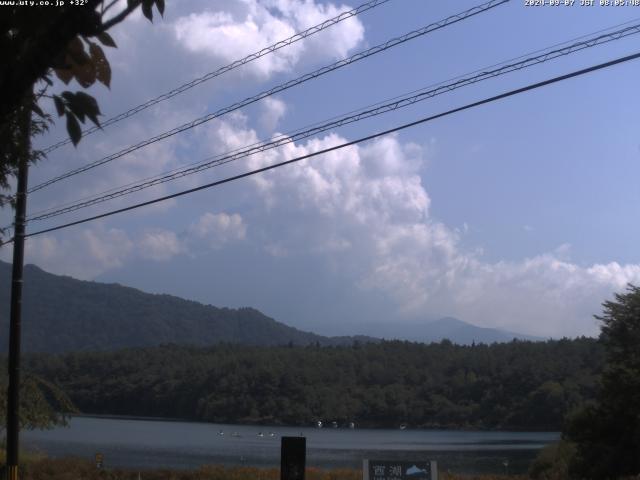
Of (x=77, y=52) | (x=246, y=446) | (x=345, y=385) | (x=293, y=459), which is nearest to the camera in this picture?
(x=77, y=52)

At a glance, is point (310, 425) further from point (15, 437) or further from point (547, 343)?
point (15, 437)

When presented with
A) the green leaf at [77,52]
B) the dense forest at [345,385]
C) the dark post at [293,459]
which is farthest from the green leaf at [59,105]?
the dense forest at [345,385]

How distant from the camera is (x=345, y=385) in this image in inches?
3474

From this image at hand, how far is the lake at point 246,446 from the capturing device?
3962 centimetres

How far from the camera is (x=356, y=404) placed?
8638cm

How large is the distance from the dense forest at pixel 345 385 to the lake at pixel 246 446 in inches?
94.2

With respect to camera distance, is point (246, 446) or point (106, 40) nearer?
point (106, 40)

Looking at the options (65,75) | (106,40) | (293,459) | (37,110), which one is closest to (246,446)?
(293,459)

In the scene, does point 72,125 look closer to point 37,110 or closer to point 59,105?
point 59,105

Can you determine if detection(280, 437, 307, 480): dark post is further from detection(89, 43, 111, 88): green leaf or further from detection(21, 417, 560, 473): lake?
detection(21, 417, 560, 473): lake

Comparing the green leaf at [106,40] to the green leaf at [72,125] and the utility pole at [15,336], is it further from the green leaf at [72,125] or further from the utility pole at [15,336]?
the utility pole at [15,336]

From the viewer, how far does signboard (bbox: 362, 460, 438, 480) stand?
13.6 meters

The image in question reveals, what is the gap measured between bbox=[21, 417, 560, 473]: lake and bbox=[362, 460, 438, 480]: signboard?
14.8m

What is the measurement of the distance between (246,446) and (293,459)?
144ft
